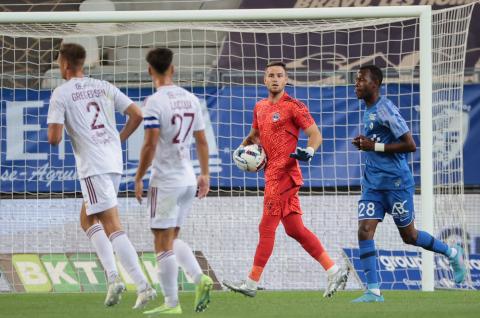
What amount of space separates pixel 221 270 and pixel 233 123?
157 cm

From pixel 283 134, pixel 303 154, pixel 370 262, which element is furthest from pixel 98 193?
pixel 370 262

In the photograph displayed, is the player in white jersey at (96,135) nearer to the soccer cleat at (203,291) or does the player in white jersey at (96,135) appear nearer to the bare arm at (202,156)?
the soccer cleat at (203,291)

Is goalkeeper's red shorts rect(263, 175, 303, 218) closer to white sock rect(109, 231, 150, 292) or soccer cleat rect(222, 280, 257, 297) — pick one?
soccer cleat rect(222, 280, 257, 297)

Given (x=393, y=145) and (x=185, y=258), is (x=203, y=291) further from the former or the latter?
(x=393, y=145)

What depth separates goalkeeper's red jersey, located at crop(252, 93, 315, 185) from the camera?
32.0 ft

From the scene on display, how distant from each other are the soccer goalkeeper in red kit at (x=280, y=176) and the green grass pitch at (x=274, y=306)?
0.81ft

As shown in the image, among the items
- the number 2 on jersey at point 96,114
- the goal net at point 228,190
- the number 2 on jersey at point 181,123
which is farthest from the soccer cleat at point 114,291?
the goal net at point 228,190

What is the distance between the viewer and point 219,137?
12609 millimetres

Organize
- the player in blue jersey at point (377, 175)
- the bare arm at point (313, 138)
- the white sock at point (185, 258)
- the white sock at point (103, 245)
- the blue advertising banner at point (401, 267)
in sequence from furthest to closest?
the blue advertising banner at point (401, 267) < the bare arm at point (313, 138) < the player in blue jersey at point (377, 175) < the white sock at point (103, 245) < the white sock at point (185, 258)

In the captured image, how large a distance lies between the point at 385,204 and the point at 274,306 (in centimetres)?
122

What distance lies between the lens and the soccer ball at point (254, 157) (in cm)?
979

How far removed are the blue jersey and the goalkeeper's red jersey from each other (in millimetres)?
643

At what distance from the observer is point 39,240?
1261cm

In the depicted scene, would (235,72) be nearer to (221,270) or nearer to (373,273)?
(221,270)
